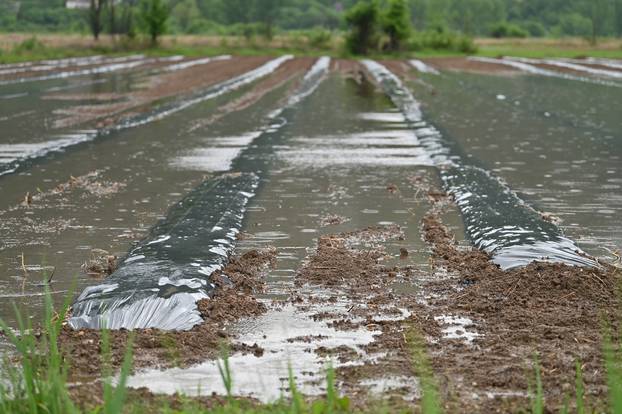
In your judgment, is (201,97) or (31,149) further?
(201,97)

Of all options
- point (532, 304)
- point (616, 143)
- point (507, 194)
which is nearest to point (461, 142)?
point (616, 143)

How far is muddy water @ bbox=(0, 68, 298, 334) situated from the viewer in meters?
6.60

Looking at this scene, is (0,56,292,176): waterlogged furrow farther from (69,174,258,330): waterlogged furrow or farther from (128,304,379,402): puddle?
A: (128,304,379,402): puddle

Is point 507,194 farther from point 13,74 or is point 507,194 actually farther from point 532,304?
point 13,74

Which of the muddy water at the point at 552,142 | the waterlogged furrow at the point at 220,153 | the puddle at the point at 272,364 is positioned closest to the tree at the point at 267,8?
the muddy water at the point at 552,142

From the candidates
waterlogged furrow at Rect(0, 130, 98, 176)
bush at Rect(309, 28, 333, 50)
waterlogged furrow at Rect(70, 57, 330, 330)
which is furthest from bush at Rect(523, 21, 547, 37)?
waterlogged furrow at Rect(70, 57, 330, 330)

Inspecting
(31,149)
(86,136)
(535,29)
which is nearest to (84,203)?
(31,149)

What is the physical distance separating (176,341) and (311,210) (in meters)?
4.17

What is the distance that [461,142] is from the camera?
46.8ft

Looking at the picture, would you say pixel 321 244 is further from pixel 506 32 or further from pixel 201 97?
pixel 506 32

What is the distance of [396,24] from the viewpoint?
177 feet

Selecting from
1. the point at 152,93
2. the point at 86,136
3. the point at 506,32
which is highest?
the point at 86,136

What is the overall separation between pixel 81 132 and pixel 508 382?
38.7 feet

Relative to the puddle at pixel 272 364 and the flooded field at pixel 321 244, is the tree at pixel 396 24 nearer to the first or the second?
the flooded field at pixel 321 244
